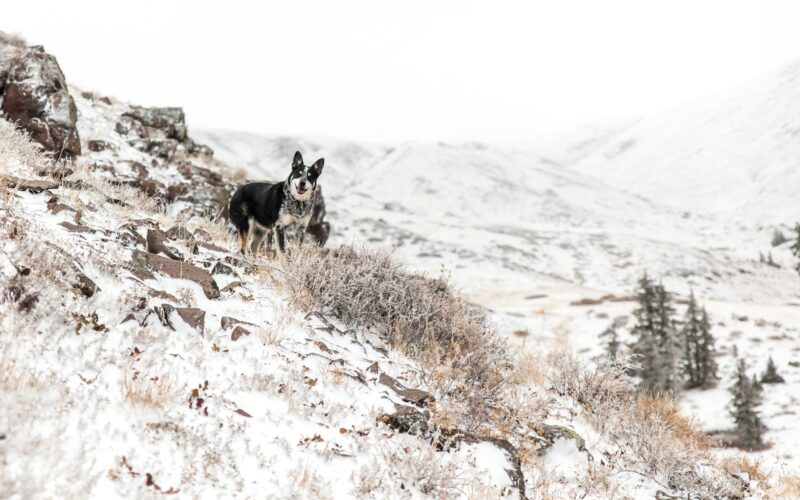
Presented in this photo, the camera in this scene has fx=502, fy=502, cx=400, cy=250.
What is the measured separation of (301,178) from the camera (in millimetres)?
8594

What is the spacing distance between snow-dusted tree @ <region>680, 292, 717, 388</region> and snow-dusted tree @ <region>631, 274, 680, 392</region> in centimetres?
122

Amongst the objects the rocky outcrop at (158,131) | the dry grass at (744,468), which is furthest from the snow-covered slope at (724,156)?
the rocky outcrop at (158,131)

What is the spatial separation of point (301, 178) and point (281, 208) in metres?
0.77

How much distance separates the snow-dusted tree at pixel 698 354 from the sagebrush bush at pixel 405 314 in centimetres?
2977

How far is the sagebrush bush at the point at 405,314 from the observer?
5.75 m

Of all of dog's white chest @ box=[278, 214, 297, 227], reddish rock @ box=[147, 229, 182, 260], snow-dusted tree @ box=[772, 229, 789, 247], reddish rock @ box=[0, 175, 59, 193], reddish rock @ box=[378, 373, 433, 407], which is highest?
reddish rock @ box=[0, 175, 59, 193]

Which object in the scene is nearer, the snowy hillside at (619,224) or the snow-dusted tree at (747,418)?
the snow-dusted tree at (747,418)

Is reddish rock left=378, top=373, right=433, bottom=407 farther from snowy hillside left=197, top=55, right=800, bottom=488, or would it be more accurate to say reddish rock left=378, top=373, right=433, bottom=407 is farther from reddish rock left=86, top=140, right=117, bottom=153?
reddish rock left=86, top=140, right=117, bottom=153

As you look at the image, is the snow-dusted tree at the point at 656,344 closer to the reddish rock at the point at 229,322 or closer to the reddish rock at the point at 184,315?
the reddish rock at the point at 229,322

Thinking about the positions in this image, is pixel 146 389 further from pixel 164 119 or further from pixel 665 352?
pixel 665 352

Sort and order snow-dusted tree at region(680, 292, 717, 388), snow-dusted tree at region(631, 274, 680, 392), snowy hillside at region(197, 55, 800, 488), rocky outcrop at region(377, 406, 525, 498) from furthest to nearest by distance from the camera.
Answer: snowy hillside at region(197, 55, 800, 488), snow-dusted tree at region(680, 292, 717, 388), snow-dusted tree at region(631, 274, 680, 392), rocky outcrop at region(377, 406, 525, 498)

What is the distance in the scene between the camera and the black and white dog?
880cm

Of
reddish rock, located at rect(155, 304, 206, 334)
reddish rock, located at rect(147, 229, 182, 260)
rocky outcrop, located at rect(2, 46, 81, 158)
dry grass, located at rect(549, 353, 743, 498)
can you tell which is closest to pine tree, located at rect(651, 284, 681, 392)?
dry grass, located at rect(549, 353, 743, 498)

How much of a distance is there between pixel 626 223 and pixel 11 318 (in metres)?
92.1
